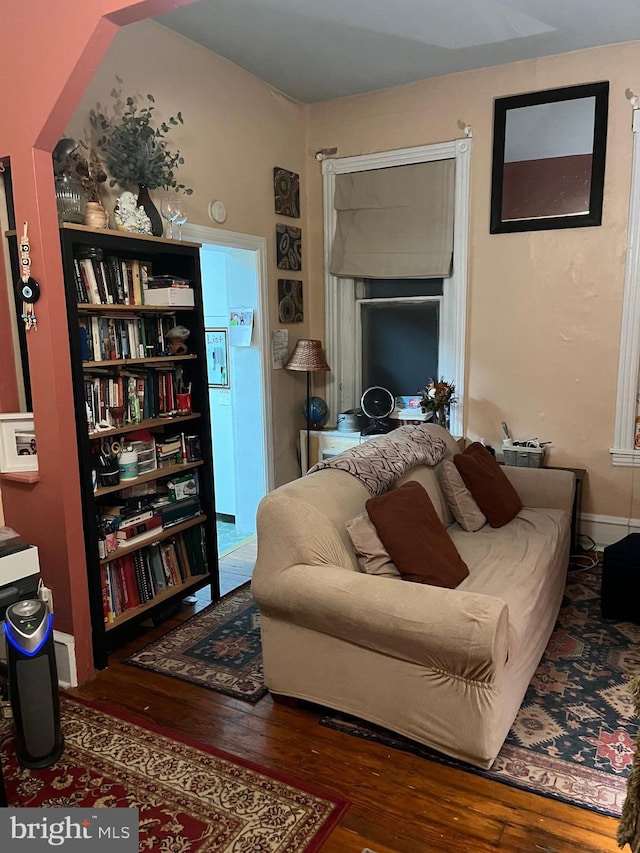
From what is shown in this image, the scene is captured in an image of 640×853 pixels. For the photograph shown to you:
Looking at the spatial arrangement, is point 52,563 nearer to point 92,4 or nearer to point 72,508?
point 72,508

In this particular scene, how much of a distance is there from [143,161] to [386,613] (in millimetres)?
2364

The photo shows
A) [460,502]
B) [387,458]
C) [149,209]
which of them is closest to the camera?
[387,458]

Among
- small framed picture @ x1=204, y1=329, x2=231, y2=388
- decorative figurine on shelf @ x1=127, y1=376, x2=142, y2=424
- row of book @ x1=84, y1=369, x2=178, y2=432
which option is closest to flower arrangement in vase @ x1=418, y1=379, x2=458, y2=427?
small framed picture @ x1=204, y1=329, x2=231, y2=388

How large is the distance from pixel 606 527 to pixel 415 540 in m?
2.17

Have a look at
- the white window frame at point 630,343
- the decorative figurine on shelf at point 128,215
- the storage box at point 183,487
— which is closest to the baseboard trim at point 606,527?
the white window frame at point 630,343

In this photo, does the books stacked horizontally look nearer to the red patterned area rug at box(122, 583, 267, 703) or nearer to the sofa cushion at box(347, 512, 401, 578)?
the sofa cushion at box(347, 512, 401, 578)

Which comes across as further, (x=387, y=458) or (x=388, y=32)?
(x=388, y=32)

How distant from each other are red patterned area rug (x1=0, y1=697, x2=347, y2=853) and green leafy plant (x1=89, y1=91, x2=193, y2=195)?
2435 mm

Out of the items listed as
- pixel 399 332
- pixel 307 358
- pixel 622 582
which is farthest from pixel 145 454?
pixel 622 582

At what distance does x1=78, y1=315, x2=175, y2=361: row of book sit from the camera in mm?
2752

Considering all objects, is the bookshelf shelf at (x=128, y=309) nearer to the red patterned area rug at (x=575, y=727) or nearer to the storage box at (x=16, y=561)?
the storage box at (x=16, y=561)

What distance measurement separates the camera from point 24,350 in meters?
2.70

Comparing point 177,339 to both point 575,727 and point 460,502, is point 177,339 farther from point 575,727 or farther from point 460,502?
point 575,727

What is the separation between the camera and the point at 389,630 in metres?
2.13
